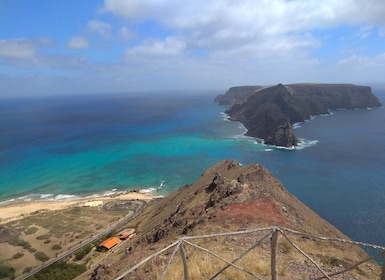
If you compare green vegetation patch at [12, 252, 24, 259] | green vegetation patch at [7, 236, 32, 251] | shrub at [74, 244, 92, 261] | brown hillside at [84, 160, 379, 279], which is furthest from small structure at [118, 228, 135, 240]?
green vegetation patch at [12, 252, 24, 259]

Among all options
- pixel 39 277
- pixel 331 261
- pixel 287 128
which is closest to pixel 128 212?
pixel 39 277

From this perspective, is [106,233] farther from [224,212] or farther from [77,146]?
[77,146]

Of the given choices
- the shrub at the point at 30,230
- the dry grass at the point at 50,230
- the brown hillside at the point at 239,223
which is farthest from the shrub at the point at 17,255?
the brown hillside at the point at 239,223

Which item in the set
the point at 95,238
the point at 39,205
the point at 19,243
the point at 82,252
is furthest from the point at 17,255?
the point at 39,205

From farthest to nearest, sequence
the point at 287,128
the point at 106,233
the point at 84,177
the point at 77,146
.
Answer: the point at 77,146
the point at 287,128
the point at 84,177
the point at 106,233

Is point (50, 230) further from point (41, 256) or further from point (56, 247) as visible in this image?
point (41, 256)

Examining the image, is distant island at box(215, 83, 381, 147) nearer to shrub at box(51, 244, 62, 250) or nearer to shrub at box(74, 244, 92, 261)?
shrub at box(74, 244, 92, 261)
